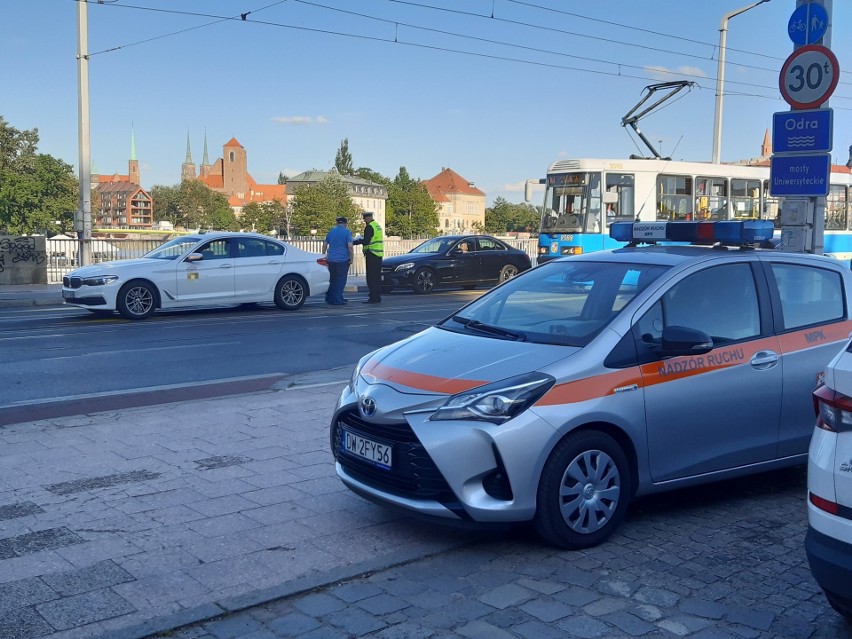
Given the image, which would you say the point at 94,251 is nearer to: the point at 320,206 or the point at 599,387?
the point at 599,387

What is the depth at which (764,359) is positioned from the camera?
17.8ft

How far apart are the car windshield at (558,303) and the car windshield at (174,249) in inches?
448

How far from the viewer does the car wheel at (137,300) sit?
1561 cm

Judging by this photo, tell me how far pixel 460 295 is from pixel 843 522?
65.4ft

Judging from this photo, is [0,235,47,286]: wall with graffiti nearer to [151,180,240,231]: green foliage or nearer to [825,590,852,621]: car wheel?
[825,590,852,621]: car wheel

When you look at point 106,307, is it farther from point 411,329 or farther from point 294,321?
point 411,329

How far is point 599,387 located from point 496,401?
0.59 m

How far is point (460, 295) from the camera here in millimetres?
23203

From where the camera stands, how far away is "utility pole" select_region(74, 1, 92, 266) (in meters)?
23.8

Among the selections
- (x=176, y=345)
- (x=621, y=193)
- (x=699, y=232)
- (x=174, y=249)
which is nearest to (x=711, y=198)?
(x=621, y=193)

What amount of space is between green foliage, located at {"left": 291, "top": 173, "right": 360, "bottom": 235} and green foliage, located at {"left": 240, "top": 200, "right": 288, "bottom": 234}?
11.0 meters

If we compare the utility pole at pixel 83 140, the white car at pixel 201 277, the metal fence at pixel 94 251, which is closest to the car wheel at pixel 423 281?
the white car at pixel 201 277

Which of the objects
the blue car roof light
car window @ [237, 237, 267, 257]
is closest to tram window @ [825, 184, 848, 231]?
car window @ [237, 237, 267, 257]

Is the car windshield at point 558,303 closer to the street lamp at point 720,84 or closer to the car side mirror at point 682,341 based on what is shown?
the car side mirror at point 682,341
